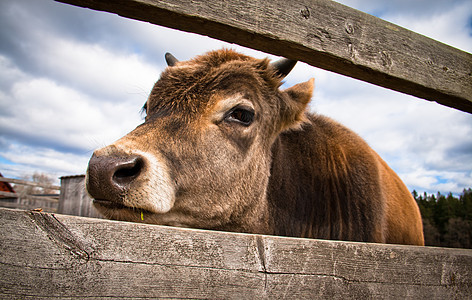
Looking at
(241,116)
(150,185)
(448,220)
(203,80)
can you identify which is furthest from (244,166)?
(448,220)

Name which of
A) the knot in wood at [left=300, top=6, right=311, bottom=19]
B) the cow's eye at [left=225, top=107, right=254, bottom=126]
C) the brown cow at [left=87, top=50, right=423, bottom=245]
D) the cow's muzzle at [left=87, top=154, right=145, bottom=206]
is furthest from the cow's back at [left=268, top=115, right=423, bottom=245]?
the knot in wood at [left=300, top=6, right=311, bottom=19]

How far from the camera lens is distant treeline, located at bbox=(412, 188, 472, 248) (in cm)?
4566

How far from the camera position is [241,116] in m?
2.70

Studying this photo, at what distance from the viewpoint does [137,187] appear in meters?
1.85

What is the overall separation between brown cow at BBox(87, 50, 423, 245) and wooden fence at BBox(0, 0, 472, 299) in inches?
37.1

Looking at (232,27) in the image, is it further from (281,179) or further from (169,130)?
(281,179)

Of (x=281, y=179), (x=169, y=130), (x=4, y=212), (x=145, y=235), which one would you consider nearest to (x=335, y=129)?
(x=281, y=179)

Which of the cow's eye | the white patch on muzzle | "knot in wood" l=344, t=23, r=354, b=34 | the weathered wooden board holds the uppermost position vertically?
"knot in wood" l=344, t=23, r=354, b=34

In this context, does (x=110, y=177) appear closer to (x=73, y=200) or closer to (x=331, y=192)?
(x=331, y=192)

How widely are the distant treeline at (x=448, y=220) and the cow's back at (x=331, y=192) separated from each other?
47.4 meters

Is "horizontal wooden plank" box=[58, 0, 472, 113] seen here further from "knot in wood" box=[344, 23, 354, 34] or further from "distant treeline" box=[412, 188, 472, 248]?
"distant treeline" box=[412, 188, 472, 248]

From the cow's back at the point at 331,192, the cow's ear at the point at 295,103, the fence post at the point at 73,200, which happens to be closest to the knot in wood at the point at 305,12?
the cow's ear at the point at 295,103

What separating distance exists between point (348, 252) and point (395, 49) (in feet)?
4.38

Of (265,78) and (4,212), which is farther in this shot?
(265,78)
